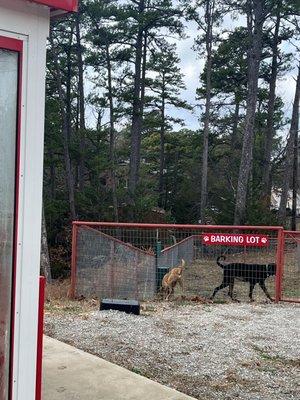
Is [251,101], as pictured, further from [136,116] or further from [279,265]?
[279,265]

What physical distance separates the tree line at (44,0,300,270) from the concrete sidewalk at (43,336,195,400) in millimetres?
19065

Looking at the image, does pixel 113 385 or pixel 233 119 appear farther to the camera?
pixel 233 119

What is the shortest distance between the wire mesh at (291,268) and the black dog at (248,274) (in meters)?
0.49

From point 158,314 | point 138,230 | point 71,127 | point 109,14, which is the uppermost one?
point 109,14

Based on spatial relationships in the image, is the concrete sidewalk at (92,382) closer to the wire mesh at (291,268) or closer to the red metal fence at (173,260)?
the red metal fence at (173,260)

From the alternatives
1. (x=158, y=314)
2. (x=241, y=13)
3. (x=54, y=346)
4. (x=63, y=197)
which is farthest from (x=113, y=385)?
(x=241, y=13)

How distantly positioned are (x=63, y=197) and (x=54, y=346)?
23.6 m

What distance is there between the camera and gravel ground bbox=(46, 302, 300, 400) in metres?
4.68

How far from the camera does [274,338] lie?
6367mm

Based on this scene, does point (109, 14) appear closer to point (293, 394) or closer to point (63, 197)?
point (63, 197)

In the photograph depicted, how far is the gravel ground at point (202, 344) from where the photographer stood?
4684mm

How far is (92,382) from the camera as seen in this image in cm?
425

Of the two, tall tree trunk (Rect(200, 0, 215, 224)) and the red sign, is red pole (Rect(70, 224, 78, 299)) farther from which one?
tall tree trunk (Rect(200, 0, 215, 224))

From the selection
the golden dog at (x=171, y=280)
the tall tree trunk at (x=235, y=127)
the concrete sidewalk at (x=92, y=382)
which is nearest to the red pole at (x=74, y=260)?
the golden dog at (x=171, y=280)
